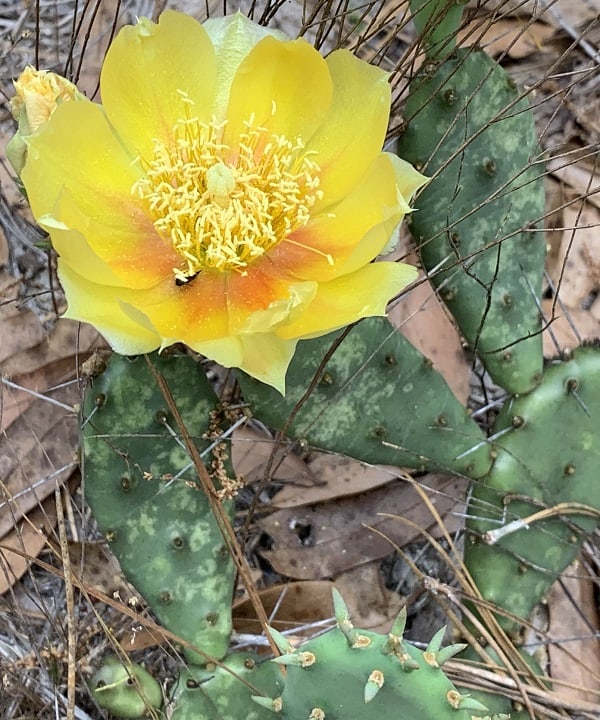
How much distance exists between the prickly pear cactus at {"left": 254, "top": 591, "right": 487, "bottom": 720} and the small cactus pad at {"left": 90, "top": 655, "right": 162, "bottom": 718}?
32 cm

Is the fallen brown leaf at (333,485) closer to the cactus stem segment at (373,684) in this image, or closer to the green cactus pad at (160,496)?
the green cactus pad at (160,496)

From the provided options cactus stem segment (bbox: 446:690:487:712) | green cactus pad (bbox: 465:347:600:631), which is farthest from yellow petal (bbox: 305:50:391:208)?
cactus stem segment (bbox: 446:690:487:712)

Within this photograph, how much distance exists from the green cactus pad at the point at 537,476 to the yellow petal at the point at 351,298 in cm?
41

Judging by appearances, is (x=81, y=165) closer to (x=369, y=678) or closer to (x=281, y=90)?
(x=281, y=90)

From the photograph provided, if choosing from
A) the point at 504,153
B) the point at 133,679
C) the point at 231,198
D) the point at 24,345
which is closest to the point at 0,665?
the point at 133,679

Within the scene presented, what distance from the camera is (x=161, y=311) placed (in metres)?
0.93

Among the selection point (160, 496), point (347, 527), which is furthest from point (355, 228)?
point (347, 527)

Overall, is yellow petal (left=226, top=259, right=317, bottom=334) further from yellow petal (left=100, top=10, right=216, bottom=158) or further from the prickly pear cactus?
the prickly pear cactus

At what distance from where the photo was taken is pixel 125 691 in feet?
3.67

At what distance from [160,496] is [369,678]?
37 centimetres

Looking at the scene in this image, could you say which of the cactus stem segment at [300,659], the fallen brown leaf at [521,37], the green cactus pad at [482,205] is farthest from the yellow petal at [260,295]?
the fallen brown leaf at [521,37]

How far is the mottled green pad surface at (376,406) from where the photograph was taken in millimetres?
1034

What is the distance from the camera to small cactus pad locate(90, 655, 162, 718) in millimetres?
1108

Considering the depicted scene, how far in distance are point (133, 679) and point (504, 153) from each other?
851 mm
